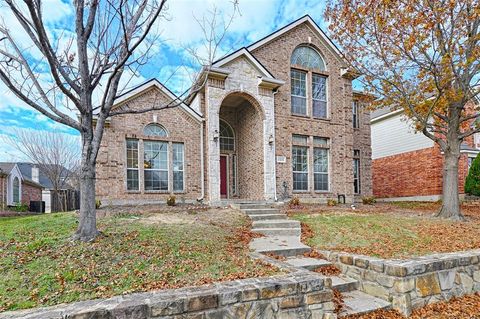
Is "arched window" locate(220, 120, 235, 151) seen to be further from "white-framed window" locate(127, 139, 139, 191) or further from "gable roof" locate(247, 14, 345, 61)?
"white-framed window" locate(127, 139, 139, 191)

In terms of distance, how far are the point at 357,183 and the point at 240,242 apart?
1241cm

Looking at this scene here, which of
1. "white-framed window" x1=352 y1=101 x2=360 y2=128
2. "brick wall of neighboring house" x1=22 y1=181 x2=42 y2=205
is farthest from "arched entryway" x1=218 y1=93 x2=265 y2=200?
"brick wall of neighboring house" x1=22 y1=181 x2=42 y2=205

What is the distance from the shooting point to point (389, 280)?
175 inches

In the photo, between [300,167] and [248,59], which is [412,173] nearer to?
[300,167]

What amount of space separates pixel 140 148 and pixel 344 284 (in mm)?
9013

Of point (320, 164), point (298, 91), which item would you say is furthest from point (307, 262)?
point (298, 91)

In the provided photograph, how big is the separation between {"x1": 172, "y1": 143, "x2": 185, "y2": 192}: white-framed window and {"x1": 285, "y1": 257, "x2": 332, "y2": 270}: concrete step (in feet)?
23.8

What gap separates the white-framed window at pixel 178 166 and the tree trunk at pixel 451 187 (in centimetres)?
915

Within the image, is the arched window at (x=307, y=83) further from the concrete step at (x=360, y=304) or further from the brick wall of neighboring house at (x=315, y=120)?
the concrete step at (x=360, y=304)

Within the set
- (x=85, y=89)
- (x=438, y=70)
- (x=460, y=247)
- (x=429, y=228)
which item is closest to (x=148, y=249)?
(x=85, y=89)

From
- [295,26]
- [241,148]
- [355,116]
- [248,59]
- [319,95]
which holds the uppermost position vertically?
[295,26]

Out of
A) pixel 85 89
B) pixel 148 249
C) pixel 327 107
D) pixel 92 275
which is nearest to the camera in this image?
pixel 92 275

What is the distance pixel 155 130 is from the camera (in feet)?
38.9

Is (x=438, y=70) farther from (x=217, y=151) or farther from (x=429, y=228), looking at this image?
(x=217, y=151)
